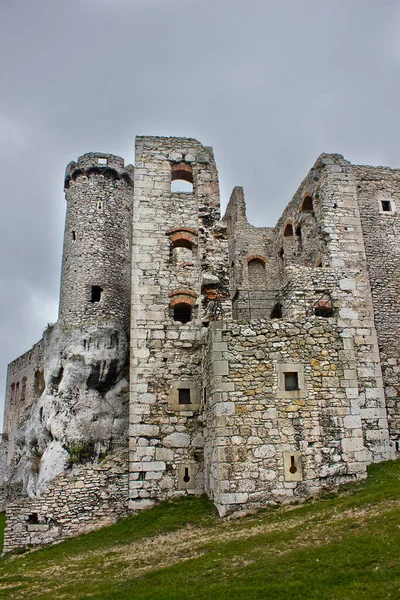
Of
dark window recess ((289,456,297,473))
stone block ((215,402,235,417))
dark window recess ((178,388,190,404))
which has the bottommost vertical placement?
dark window recess ((289,456,297,473))

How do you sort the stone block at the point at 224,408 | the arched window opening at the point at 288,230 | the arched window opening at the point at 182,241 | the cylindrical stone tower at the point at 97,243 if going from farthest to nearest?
the arched window opening at the point at 288,230
the cylindrical stone tower at the point at 97,243
the arched window opening at the point at 182,241
the stone block at the point at 224,408

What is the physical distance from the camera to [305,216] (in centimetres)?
2133

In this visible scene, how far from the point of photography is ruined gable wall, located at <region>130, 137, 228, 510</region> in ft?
50.2

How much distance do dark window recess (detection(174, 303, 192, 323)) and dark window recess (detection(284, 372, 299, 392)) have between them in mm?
5545

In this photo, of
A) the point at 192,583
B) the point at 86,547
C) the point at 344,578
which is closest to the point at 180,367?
the point at 86,547

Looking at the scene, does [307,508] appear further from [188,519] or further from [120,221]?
[120,221]

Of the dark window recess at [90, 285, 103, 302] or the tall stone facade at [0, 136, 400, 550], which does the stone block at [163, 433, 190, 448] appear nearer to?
the tall stone facade at [0, 136, 400, 550]

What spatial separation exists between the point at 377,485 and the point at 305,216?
12.0 metres

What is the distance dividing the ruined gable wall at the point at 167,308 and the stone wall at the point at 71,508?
2.10ft

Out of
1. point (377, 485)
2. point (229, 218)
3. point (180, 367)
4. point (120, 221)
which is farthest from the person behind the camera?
point (229, 218)

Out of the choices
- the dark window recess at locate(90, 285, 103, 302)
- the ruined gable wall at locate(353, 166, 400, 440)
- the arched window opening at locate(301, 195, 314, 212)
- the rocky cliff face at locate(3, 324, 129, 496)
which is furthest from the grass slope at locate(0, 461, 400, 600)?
the arched window opening at locate(301, 195, 314, 212)

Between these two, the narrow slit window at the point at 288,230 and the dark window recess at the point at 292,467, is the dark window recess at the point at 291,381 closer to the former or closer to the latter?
the dark window recess at the point at 292,467

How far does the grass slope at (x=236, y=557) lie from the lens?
7.55 m

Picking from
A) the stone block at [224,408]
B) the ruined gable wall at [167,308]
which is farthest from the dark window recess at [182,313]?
the stone block at [224,408]
